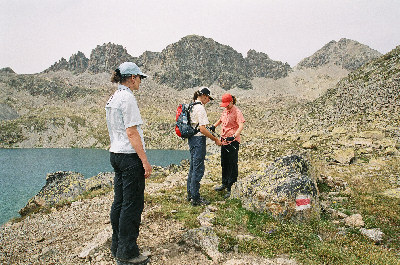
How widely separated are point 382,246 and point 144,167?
574 centimetres

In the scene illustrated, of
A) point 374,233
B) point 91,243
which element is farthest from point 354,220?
point 91,243

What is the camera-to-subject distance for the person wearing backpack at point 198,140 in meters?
8.04

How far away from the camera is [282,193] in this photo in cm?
723

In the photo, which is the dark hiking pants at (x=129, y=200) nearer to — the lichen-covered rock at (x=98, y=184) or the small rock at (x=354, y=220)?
the small rock at (x=354, y=220)

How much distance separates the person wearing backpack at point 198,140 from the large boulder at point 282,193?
5.03ft

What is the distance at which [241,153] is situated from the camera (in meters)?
29.3

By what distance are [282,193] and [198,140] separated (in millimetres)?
3000

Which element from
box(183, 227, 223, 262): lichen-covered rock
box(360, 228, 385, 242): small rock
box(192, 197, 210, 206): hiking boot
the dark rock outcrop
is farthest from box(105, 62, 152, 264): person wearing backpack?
the dark rock outcrop

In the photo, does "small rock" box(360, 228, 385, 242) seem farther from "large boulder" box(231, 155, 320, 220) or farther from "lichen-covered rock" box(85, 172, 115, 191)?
"lichen-covered rock" box(85, 172, 115, 191)

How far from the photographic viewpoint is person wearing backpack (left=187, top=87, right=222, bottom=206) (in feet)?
26.4

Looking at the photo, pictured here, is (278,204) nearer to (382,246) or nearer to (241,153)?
(382,246)

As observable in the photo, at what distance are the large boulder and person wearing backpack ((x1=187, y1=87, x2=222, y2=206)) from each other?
1.53 meters

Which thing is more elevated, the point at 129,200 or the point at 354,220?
the point at 129,200

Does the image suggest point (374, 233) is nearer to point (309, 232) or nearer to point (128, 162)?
point (309, 232)
